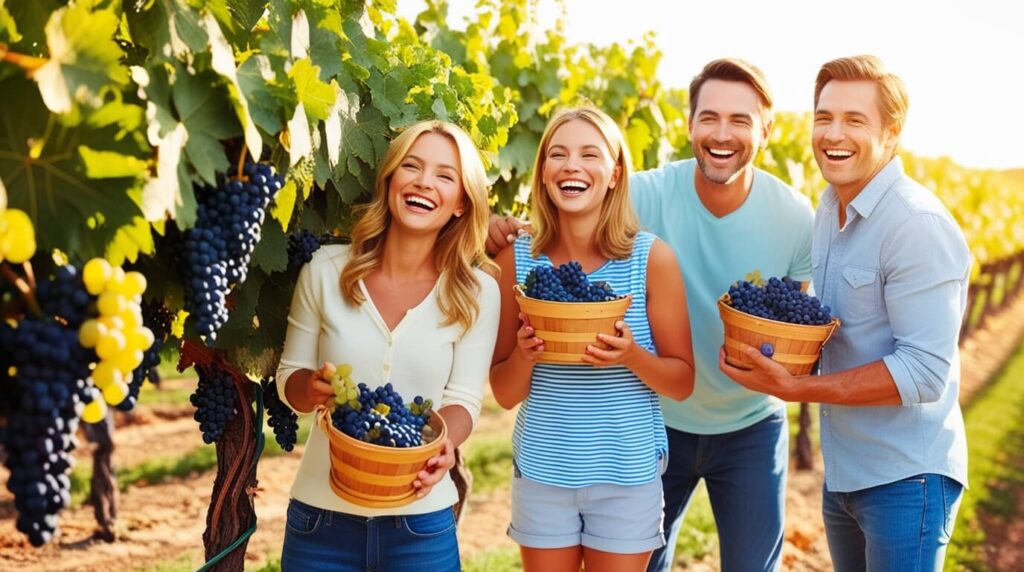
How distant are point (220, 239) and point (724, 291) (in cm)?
209

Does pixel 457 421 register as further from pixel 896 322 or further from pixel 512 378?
pixel 896 322

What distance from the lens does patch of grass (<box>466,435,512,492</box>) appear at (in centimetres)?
800

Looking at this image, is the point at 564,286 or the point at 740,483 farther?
the point at 740,483

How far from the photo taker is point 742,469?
362 centimetres

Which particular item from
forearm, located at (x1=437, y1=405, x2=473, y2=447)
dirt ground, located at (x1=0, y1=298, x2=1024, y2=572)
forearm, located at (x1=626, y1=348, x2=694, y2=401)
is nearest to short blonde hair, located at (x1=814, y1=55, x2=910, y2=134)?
forearm, located at (x1=626, y1=348, x2=694, y2=401)

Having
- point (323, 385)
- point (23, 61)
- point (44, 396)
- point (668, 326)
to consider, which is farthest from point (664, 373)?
point (23, 61)

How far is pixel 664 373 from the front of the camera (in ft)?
9.95

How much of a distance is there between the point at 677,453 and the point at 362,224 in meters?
1.56

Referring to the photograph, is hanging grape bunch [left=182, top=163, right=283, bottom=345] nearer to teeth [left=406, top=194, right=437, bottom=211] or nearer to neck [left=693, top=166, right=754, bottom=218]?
teeth [left=406, top=194, right=437, bottom=211]

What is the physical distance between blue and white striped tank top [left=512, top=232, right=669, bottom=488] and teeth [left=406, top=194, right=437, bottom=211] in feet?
1.56

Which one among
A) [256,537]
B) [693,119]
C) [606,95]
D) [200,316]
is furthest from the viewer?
[256,537]

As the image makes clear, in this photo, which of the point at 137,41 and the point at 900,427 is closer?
the point at 137,41

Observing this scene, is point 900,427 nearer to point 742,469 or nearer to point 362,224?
point 742,469

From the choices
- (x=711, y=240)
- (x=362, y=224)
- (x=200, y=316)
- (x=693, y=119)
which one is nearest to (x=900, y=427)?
(x=711, y=240)
